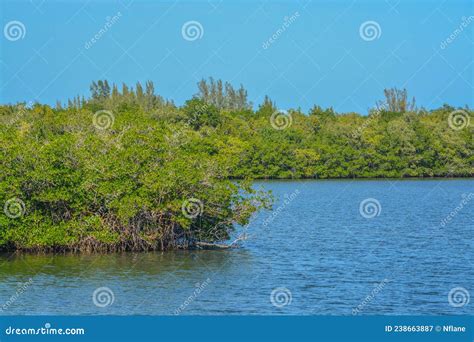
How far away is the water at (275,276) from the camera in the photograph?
2258 cm

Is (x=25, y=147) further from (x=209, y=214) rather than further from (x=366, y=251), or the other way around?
(x=366, y=251)

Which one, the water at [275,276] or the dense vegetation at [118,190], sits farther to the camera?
the dense vegetation at [118,190]

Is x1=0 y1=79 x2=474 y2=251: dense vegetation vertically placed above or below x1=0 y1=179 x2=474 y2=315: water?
above

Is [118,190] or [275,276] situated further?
[118,190]

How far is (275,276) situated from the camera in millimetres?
26812

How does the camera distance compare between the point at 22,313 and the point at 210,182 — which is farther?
the point at 210,182

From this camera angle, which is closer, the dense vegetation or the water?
the water

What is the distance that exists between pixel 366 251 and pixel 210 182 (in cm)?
752

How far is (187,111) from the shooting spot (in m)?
97.0

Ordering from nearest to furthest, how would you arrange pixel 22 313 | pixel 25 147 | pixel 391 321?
pixel 391 321, pixel 22 313, pixel 25 147

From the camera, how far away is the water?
74.1 ft

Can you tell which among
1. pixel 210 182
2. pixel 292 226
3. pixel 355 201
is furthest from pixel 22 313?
pixel 355 201

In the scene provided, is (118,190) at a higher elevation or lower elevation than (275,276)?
higher

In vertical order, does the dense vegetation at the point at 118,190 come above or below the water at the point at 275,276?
above
